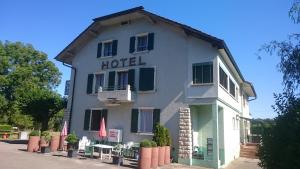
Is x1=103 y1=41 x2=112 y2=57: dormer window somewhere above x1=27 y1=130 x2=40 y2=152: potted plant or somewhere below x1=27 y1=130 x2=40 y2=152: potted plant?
above

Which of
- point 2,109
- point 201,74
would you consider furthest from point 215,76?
point 2,109

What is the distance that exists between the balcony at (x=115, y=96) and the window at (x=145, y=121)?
4.15ft

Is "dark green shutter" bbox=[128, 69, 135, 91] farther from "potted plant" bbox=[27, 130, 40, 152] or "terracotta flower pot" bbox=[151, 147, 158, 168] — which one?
"potted plant" bbox=[27, 130, 40, 152]

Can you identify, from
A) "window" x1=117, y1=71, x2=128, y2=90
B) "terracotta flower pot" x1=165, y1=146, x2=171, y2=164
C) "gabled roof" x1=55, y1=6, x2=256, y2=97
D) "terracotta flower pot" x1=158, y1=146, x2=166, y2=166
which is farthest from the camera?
"window" x1=117, y1=71, x2=128, y2=90

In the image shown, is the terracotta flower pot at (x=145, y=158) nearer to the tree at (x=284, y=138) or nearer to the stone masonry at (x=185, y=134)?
the stone masonry at (x=185, y=134)

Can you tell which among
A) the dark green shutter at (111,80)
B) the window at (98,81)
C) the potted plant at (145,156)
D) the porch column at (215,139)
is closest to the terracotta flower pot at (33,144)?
the window at (98,81)

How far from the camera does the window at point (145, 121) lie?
18.7 metres

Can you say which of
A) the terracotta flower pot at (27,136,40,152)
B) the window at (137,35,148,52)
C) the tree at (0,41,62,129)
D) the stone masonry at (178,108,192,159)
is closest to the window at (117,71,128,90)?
the window at (137,35,148,52)

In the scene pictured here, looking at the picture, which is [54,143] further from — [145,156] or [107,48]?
[107,48]

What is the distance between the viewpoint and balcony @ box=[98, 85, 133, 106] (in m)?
19.1

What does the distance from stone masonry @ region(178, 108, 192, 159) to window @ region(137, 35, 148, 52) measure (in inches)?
225

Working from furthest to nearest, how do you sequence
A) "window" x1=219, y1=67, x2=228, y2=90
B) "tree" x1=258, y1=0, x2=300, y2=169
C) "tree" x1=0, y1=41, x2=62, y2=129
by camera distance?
"tree" x1=0, y1=41, x2=62, y2=129
"window" x1=219, y1=67, x2=228, y2=90
"tree" x1=258, y1=0, x2=300, y2=169

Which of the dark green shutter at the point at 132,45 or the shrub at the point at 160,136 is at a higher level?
the dark green shutter at the point at 132,45

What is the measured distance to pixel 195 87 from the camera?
17.5m
